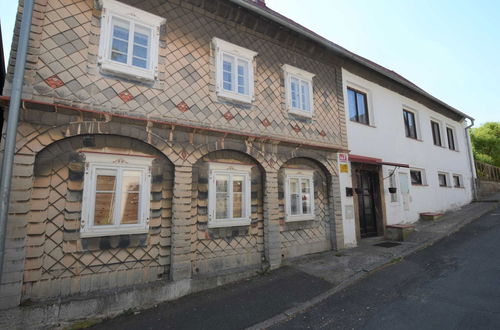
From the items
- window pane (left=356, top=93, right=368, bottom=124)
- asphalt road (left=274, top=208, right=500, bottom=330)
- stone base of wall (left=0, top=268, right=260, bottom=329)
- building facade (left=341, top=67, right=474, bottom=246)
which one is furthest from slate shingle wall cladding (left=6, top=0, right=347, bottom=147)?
asphalt road (left=274, top=208, right=500, bottom=330)

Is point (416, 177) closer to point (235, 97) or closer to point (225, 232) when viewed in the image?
point (235, 97)

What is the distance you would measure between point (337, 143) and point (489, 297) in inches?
199

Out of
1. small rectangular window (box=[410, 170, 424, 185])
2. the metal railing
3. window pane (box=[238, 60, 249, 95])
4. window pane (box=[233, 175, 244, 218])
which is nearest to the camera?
window pane (box=[233, 175, 244, 218])

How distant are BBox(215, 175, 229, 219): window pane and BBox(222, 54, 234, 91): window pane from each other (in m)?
2.28

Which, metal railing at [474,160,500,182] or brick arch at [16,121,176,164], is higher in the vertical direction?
metal railing at [474,160,500,182]

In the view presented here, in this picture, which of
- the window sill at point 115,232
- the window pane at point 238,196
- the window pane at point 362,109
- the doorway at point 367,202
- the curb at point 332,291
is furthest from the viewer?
the window pane at point 362,109

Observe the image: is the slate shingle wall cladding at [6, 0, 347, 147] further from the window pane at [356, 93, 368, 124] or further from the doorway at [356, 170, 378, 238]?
the doorway at [356, 170, 378, 238]

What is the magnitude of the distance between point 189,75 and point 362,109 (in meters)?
6.95

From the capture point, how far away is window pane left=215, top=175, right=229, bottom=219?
5488 millimetres

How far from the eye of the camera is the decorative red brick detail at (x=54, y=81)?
4.06 metres

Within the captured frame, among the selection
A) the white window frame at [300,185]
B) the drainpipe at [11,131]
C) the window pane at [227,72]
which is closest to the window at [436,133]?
the white window frame at [300,185]

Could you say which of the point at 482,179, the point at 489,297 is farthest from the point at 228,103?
the point at 482,179

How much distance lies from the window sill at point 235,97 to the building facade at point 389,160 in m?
3.92

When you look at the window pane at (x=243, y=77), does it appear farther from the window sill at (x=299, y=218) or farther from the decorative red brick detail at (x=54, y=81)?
the decorative red brick detail at (x=54, y=81)
